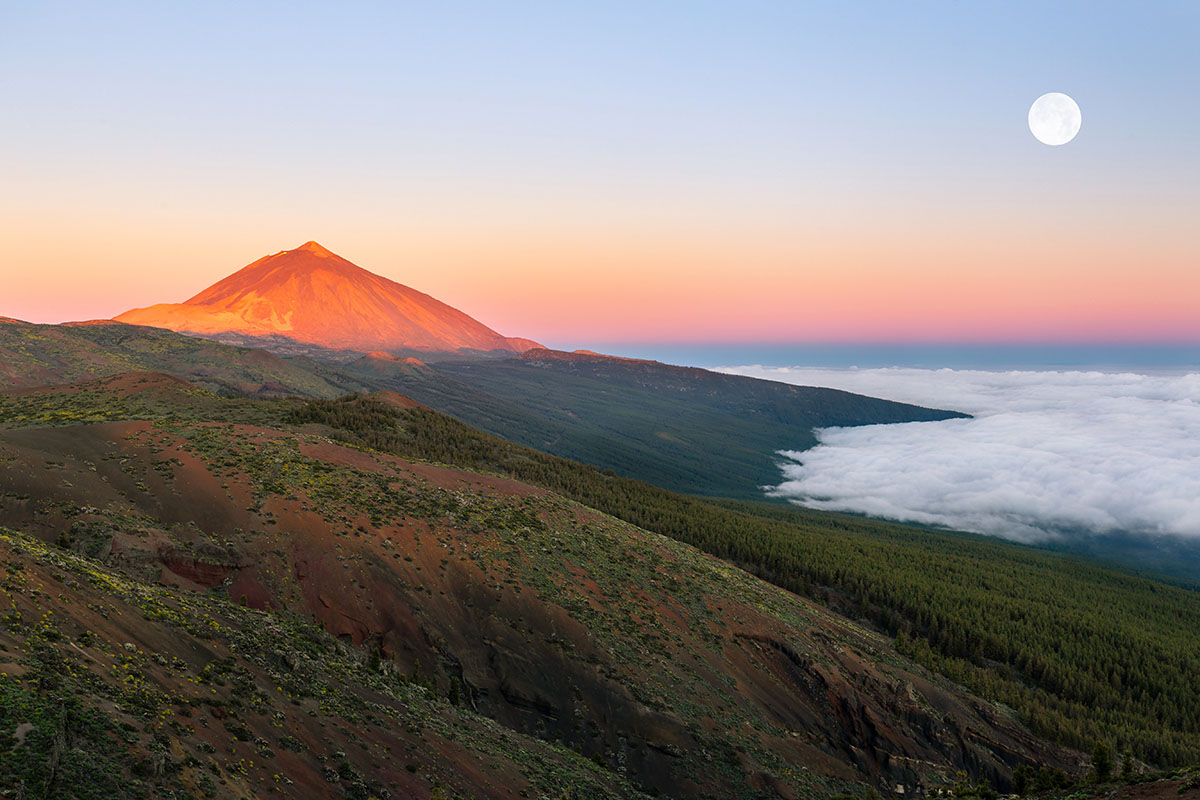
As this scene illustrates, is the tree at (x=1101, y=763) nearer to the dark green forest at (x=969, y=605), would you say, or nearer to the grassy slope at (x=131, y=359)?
the dark green forest at (x=969, y=605)

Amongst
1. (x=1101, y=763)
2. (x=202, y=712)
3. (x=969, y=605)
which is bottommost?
(x=969, y=605)

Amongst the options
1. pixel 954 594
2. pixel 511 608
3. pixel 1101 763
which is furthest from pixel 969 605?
pixel 511 608

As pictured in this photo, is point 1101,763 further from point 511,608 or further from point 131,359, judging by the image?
point 131,359

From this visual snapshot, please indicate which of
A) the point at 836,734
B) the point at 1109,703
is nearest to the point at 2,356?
the point at 836,734

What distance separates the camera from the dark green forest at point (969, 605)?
71.5 m

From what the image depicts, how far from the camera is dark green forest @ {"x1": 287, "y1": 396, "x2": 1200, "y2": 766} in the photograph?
71500mm

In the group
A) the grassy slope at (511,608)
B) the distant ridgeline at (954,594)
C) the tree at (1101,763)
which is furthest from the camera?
the distant ridgeline at (954,594)

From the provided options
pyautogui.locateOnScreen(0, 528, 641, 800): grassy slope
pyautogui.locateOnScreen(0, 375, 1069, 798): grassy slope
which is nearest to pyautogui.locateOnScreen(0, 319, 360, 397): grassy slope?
pyautogui.locateOnScreen(0, 375, 1069, 798): grassy slope

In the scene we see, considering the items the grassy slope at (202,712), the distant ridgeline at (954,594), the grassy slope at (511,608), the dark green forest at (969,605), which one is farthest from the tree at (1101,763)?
the dark green forest at (969,605)

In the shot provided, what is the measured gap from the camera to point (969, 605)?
95688 mm

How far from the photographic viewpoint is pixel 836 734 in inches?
1802

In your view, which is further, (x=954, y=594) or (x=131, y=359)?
(x=131, y=359)

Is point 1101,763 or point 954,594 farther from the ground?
point 1101,763

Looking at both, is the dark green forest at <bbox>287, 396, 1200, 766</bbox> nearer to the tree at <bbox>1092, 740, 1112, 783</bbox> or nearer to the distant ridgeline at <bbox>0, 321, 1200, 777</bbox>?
the distant ridgeline at <bbox>0, 321, 1200, 777</bbox>
